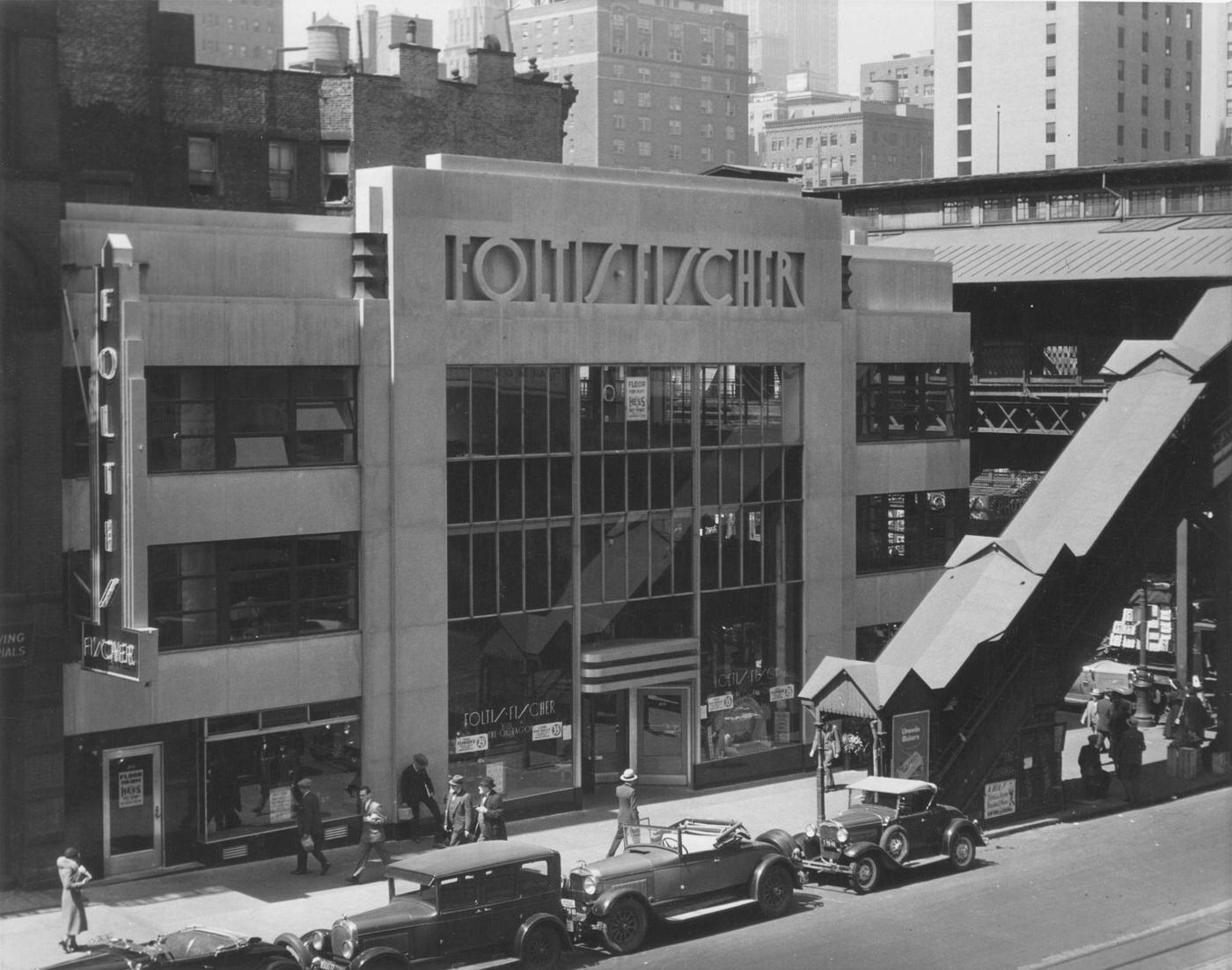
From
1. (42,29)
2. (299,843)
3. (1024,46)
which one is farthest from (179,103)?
(1024,46)

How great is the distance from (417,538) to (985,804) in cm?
1136

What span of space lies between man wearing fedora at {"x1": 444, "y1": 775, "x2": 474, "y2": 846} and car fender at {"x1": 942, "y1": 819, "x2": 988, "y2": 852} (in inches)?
309

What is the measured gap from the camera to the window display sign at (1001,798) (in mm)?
29047

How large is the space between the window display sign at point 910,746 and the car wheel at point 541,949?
839 cm

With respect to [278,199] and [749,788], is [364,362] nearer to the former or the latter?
[749,788]

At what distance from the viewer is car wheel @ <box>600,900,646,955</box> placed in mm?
22016

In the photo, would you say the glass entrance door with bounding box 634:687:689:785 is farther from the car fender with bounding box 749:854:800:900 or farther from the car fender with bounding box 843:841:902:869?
the car fender with bounding box 749:854:800:900

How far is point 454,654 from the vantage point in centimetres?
2922

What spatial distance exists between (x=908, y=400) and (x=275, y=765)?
680 inches

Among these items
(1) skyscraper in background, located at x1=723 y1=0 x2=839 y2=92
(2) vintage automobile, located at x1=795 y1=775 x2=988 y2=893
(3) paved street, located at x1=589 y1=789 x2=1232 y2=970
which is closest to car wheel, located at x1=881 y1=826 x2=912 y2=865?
(2) vintage automobile, located at x1=795 y1=775 x2=988 y2=893

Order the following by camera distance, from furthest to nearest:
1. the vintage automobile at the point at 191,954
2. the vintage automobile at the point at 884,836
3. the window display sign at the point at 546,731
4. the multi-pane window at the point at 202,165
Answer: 1. the multi-pane window at the point at 202,165
2. the window display sign at the point at 546,731
3. the vintage automobile at the point at 884,836
4. the vintage automobile at the point at 191,954

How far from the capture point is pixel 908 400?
37.1 metres

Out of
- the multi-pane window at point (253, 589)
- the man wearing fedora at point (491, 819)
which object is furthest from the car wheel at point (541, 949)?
Answer: the multi-pane window at point (253, 589)

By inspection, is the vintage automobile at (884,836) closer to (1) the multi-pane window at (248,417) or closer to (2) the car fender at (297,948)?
(2) the car fender at (297,948)
